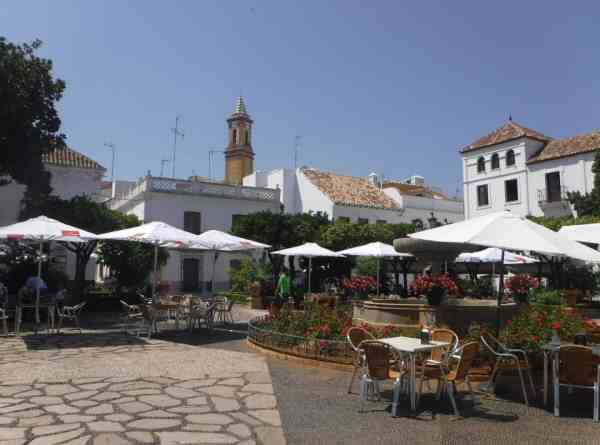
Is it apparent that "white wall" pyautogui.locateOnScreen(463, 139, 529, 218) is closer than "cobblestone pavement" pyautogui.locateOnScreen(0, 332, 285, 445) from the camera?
No

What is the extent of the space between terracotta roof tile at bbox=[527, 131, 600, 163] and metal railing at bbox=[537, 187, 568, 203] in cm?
196

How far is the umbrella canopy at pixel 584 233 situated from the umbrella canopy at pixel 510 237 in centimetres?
192

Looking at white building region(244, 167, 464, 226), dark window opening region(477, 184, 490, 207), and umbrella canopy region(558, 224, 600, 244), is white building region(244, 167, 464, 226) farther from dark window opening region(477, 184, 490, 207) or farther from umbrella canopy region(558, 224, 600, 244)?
umbrella canopy region(558, 224, 600, 244)

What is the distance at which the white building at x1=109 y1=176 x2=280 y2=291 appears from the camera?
99.5ft

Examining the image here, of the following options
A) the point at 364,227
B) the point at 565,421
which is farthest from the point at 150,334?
the point at 364,227

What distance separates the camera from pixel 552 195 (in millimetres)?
30078

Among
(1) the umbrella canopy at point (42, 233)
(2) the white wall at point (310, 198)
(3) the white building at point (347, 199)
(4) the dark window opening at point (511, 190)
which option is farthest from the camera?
(3) the white building at point (347, 199)

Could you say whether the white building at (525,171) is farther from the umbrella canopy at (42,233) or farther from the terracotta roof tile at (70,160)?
→ the umbrella canopy at (42,233)

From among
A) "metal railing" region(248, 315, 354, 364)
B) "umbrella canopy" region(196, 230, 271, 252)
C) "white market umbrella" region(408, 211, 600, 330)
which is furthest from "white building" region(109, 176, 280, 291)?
"white market umbrella" region(408, 211, 600, 330)

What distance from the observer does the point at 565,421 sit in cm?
521

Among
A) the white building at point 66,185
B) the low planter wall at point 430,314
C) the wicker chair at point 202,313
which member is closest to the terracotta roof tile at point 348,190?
the white building at point 66,185

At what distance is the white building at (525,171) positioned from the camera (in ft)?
94.6

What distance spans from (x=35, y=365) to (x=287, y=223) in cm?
1966

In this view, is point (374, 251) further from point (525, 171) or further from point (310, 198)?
point (310, 198)
